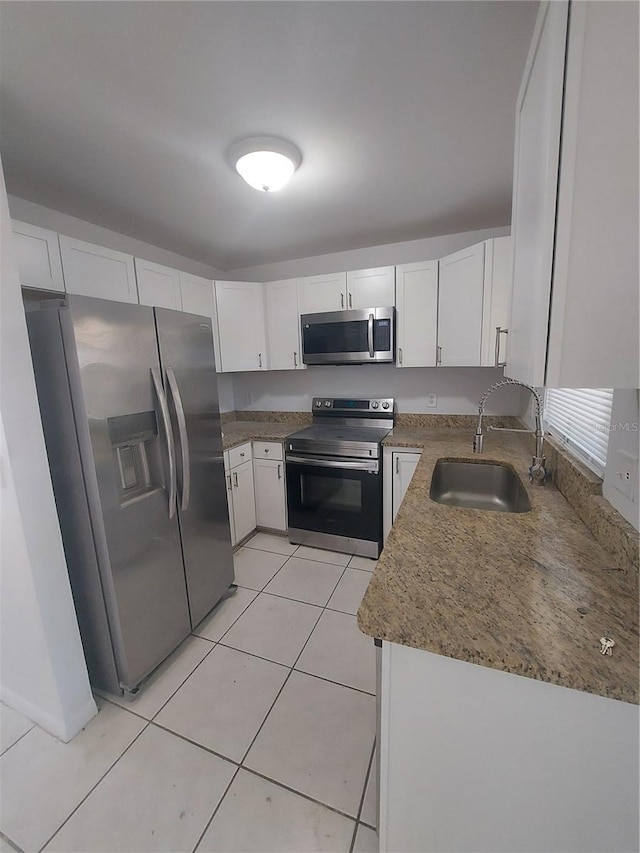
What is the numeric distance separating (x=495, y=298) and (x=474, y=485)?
119 cm

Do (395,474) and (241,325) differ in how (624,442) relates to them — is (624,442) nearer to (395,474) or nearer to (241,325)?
(395,474)

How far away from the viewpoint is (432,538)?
1015mm

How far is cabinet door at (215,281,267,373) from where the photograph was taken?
273cm

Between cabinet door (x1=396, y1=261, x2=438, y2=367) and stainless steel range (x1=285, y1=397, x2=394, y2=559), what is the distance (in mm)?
501

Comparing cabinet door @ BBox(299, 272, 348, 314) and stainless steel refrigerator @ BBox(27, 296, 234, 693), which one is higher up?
cabinet door @ BBox(299, 272, 348, 314)

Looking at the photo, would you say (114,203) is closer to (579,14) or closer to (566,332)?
(579,14)

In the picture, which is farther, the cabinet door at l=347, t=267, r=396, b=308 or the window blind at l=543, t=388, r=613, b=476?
the cabinet door at l=347, t=267, r=396, b=308

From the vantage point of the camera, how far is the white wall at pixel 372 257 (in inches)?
98.2

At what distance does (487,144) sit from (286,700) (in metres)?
2.65

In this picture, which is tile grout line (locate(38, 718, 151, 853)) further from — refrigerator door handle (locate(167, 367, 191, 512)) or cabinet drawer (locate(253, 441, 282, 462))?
cabinet drawer (locate(253, 441, 282, 462))

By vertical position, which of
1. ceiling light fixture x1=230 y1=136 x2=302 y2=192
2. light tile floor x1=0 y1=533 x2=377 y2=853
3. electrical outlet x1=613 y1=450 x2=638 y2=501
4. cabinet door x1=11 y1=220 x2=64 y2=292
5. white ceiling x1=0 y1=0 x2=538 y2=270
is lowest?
light tile floor x1=0 y1=533 x2=377 y2=853

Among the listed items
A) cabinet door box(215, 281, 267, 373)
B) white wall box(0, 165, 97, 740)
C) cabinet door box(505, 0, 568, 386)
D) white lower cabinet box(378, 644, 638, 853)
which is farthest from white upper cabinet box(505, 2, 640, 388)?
cabinet door box(215, 281, 267, 373)

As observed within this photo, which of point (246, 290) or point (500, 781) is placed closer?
point (500, 781)

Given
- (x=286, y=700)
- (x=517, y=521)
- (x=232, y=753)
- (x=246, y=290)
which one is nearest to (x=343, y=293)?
(x=246, y=290)
